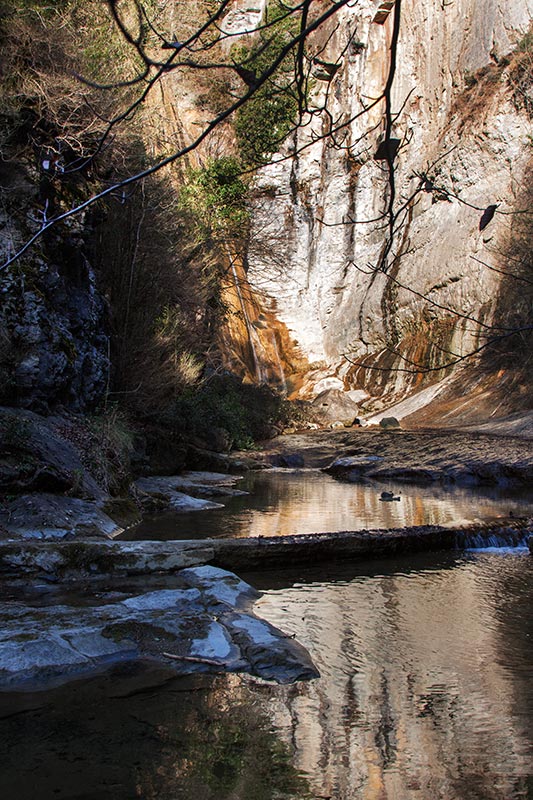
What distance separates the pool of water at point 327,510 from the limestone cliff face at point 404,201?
11055 millimetres

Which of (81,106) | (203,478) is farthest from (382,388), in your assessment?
(81,106)

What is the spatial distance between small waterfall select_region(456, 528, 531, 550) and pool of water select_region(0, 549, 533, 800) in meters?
2.76

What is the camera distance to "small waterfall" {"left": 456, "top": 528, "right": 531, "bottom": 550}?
704cm

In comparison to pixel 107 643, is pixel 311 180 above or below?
above

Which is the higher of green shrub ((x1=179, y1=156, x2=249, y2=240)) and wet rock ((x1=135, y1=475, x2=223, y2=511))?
green shrub ((x1=179, y1=156, x2=249, y2=240))

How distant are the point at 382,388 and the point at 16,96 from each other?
1988cm

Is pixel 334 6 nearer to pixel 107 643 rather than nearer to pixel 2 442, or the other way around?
pixel 107 643

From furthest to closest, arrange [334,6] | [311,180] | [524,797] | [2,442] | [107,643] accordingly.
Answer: [311,180], [2,442], [107,643], [524,797], [334,6]

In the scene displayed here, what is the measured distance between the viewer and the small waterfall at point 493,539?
7.04 meters

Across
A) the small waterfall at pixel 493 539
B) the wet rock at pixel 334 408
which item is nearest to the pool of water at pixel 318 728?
the small waterfall at pixel 493 539

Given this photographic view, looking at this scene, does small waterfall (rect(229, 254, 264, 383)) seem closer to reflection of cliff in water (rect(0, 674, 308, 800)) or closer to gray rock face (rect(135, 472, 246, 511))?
gray rock face (rect(135, 472, 246, 511))

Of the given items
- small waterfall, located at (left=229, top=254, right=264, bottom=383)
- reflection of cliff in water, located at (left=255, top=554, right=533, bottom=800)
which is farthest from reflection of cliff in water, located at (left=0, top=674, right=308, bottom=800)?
small waterfall, located at (left=229, top=254, right=264, bottom=383)

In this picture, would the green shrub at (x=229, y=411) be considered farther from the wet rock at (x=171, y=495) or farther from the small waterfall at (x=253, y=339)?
the small waterfall at (x=253, y=339)

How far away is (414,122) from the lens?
29797mm
